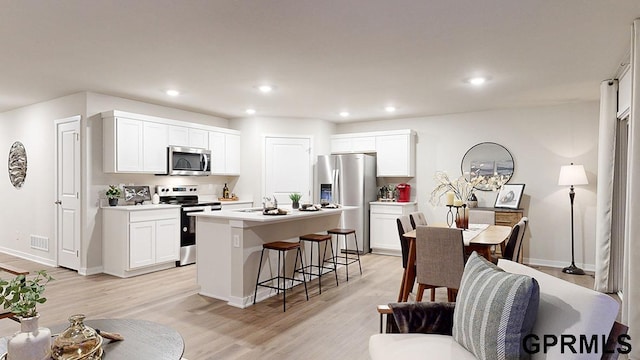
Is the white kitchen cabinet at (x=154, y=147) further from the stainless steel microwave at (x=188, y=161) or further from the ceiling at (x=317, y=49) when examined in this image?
the ceiling at (x=317, y=49)

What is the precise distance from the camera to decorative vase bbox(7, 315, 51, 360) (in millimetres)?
1490

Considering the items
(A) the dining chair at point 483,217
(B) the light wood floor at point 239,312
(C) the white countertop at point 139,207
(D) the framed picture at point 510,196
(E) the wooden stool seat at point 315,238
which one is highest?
(D) the framed picture at point 510,196

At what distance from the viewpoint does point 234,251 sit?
3855mm

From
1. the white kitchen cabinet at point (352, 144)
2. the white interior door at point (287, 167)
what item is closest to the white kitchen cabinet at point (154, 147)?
the white interior door at point (287, 167)

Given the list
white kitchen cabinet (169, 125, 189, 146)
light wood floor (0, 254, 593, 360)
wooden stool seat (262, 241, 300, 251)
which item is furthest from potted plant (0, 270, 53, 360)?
white kitchen cabinet (169, 125, 189, 146)

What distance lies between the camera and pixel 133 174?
5566 mm

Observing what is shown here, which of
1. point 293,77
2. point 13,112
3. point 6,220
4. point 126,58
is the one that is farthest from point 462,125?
point 6,220

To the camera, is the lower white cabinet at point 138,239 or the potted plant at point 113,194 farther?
the potted plant at point 113,194

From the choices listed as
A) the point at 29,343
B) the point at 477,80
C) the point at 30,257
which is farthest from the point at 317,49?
the point at 30,257

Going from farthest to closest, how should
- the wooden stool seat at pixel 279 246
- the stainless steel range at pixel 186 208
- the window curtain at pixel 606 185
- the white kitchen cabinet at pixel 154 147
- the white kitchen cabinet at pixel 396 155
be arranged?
the white kitchen cabinet at pixel 396 155 → the stainless steel range at pixel 186 208 → the white kitchen cabinet at pixel 154 147 → the window curtain at pixel 606 185 → the wooden stool seat at pixel 279 246

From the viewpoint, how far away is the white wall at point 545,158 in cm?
544

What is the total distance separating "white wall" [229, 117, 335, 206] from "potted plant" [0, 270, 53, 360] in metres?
5.18

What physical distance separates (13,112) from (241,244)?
531 cm

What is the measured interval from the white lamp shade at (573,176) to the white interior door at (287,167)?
392 centimetres
